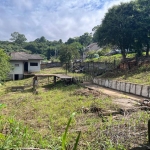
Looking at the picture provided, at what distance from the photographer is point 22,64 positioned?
28.5 m

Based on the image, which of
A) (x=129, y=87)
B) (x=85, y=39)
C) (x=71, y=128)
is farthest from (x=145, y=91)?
(x=85, y=39)

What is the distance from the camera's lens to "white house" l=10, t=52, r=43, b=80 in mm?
28016

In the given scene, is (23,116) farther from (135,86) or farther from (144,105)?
(135,86)

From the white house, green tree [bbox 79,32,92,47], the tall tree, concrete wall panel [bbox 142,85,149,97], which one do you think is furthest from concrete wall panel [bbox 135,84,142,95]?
green tree [bbox 79,32,92,47]

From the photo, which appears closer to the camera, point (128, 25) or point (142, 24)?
point (142, 24)

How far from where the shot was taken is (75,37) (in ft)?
224

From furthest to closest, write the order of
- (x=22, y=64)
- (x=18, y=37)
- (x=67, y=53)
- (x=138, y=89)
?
(x=18, y=37) < (x=67, y=53) < (x=22, y=64) < (x=138, y=89)

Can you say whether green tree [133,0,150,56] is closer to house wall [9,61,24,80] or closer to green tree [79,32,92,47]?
house wall [9,61,24,80]

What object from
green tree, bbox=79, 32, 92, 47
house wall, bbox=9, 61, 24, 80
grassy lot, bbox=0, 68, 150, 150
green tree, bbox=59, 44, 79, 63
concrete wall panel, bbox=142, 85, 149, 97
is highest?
green tree, bbox=79, 32, 92, 47

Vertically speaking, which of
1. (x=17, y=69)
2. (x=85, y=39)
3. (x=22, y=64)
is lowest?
(x=17, y=69)

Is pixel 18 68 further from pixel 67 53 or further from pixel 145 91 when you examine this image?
pixel 145 91

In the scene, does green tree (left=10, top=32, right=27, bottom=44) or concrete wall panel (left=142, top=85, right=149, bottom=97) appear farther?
green tree (left=10, top=32, right=27, bottom=44)

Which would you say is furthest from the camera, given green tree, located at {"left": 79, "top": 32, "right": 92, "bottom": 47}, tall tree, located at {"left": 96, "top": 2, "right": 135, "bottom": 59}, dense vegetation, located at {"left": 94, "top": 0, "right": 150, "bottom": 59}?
green tree, located at {"left": 79, "top": 32, "right": 92, "bottom": 47}

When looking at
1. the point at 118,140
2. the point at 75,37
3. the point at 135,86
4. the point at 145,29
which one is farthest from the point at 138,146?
the point at 75,37
